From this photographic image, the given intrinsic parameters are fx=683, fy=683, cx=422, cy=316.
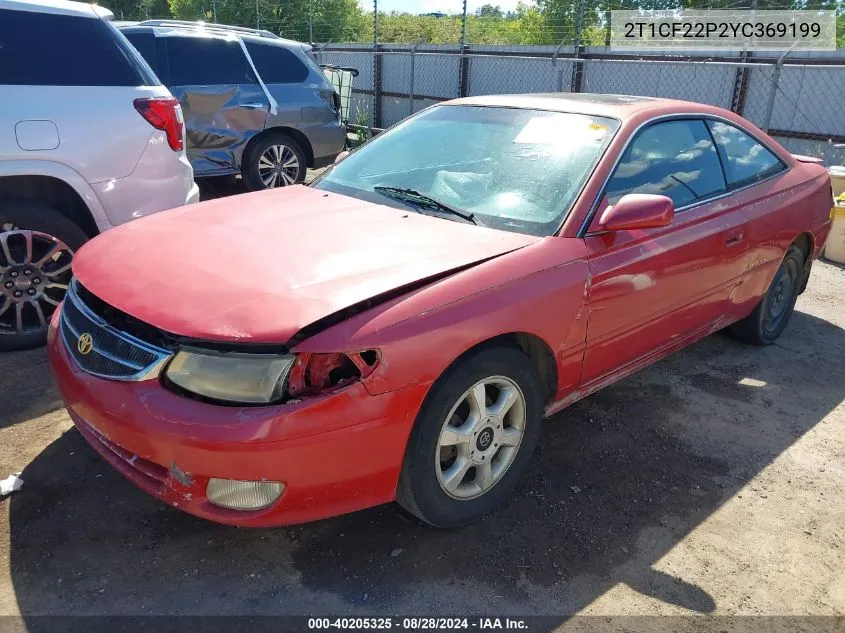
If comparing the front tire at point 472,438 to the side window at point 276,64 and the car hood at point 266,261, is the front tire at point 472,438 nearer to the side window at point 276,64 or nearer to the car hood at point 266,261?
the car hood at point 266,261

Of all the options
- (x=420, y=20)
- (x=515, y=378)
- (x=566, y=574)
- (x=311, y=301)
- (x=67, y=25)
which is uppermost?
(x=420, y=20)

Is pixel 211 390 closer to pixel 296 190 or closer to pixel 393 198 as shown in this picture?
pixel 393 198

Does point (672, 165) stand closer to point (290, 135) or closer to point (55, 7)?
point (55, 7)

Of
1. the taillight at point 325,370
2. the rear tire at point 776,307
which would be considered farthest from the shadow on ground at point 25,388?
the rear tire at point 776,307

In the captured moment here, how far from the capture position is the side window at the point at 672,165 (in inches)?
128

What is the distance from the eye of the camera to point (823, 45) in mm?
10961

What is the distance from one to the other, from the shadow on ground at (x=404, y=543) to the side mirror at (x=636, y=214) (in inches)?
45.1

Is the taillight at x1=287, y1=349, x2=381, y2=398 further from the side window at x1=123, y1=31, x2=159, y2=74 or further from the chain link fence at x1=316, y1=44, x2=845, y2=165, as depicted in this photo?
the chain link fence at x1=316, y1=44, x2=845, y2=165

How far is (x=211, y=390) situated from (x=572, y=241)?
5.14ft

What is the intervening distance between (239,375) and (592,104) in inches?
93.4

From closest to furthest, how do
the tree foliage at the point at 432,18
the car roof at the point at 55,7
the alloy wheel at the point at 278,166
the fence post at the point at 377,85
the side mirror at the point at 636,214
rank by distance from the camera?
the side mirror at the point at 636,214
the car roof at the point at 55,7
the alloy wheel at the point at 278,166
the tree foliage at the point at 432,18
the fence post at the point at 377,85

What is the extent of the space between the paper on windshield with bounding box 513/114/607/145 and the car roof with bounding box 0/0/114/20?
108 inches

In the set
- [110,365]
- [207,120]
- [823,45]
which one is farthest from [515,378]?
[823,45]

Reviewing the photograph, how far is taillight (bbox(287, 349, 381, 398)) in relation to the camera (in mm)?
2164
